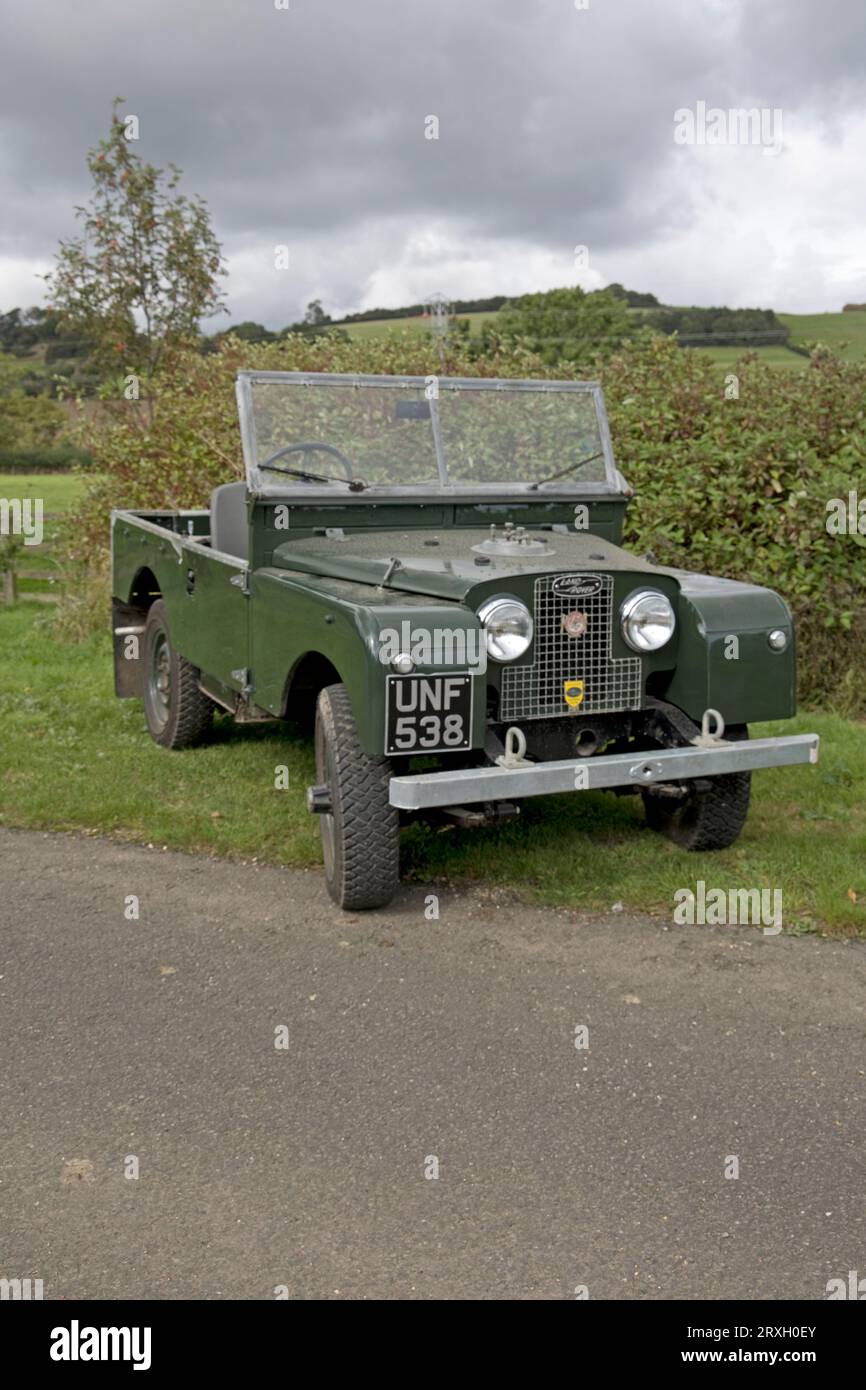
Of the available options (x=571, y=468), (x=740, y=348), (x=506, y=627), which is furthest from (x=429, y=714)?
(x=740, y=348)

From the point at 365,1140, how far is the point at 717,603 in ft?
8.72

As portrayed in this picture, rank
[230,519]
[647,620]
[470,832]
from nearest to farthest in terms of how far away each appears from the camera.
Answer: [647,620] → [470,832] → [230,519]

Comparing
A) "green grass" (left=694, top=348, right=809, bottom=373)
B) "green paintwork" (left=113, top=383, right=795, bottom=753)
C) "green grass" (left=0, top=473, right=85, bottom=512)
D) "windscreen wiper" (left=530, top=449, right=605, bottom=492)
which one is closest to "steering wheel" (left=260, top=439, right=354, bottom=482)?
"green paintwork" (left=113, top=383, right=795, bottom=753)

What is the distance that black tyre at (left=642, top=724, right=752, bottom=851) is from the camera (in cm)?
523

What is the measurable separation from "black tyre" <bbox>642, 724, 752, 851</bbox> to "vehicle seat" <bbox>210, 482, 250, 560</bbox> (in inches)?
107

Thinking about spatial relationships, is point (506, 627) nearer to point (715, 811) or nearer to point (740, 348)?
point (715, 811)

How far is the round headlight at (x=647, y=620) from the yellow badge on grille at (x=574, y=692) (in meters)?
0.26

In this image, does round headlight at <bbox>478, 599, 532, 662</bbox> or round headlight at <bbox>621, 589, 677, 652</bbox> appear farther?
round headlight at <bbox>621, 589, 677, 652</bbox>

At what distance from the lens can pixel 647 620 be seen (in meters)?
4.88

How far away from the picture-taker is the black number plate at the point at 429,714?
435 centimetres

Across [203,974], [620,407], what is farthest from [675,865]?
[620,407]

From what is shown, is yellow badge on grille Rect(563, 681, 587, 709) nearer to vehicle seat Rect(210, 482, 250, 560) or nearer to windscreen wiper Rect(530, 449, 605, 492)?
windscreen wiper Rect(530, 449, 605, 492)

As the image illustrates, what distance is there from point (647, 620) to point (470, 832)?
142 cm
